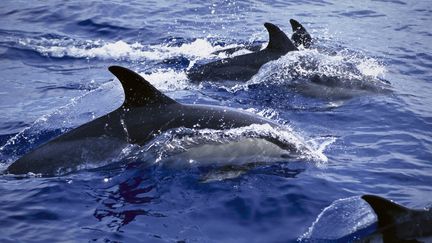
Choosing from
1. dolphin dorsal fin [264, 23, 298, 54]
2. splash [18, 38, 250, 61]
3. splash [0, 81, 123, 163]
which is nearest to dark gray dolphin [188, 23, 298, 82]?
dolphin dorsal fin [264, 23, 298, 54]

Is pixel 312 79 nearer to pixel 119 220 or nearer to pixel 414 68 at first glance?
pixel 414 68

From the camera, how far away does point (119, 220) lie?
282 inches

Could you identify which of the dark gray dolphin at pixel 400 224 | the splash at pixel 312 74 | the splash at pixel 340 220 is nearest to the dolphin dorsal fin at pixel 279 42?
the splash at pixel 312 74

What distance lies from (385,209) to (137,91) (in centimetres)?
394

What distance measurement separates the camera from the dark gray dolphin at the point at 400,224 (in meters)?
5.80

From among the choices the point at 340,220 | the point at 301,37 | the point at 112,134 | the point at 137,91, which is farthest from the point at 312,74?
the point at 340,220

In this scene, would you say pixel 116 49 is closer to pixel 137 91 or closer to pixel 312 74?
pixel 312 74

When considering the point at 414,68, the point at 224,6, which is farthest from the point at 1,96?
the point at 224,6

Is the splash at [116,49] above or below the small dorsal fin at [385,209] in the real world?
below

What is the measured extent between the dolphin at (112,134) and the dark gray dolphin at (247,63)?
478 cm

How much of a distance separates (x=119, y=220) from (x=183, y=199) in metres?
0.97

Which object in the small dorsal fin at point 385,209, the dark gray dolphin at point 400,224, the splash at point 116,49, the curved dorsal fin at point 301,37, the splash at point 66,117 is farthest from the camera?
the splash at point 116,49

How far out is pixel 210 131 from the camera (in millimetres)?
8805

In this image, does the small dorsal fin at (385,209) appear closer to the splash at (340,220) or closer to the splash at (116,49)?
the splash at (340,220)
